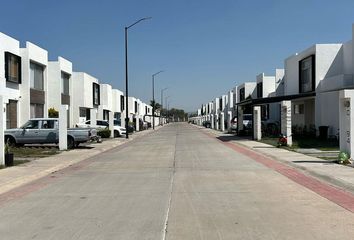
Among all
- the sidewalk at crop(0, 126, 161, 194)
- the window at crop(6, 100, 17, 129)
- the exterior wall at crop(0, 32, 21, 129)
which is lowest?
the sidewalk at crop(0, 126, 161, 194)

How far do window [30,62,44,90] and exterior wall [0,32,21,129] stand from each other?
3042mm

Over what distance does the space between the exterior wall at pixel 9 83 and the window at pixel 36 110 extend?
2.43 m

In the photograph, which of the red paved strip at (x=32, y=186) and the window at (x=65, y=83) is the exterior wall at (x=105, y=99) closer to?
the window at (x=65, y=83)

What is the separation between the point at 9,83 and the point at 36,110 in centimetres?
611

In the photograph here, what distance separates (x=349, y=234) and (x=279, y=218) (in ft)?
4.79

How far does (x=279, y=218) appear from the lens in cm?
866

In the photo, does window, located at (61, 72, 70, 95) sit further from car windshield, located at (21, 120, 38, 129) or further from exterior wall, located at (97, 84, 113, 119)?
car windshield, located at (21, 120, 38, 129)

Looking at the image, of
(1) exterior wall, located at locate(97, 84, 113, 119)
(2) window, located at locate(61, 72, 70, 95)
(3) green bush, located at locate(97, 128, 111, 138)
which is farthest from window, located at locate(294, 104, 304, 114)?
(1) exterior wall, located at locate(97, 84, 113, 119)

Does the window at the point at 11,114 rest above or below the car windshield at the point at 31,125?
above

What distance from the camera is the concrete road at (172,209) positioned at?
7.67m

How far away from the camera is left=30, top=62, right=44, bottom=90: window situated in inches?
1561

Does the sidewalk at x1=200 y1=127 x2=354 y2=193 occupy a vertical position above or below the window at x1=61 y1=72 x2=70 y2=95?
below

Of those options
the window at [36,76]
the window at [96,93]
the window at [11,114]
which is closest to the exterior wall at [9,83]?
the window at [11,114]

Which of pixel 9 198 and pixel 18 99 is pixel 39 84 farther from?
pixel 9 198
